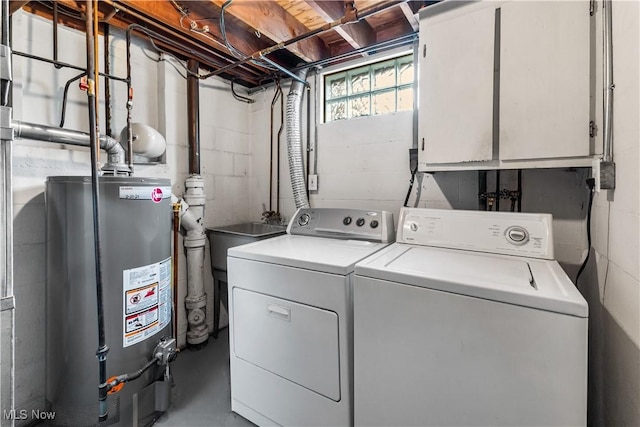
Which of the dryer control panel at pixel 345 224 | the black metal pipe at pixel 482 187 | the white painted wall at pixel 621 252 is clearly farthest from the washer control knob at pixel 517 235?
the dryer control panel at pixel 345 224

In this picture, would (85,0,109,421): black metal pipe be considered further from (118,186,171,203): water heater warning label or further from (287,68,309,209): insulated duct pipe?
(287,68,309,209): insulated duct pipe

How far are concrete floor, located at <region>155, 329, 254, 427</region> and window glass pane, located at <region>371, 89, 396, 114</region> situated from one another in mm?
2170

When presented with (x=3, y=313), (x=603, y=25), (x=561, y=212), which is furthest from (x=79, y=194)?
(x=561, y=212)

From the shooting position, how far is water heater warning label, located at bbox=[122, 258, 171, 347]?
141cm

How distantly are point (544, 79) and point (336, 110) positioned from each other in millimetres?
1456

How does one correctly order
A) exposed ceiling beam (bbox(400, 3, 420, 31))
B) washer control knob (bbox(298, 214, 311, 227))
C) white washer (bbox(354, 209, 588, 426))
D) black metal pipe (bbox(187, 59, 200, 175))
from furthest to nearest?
black metal pipe (bbox(187, 59, 200, 175)) → washer control knob (bbox(298, 214, 311, 227)) → exposed ceiling beam (bbox(400, 3, 420, 31)) → white washer (bbox(354, 209, 588, 426))

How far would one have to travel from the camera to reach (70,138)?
147 cm

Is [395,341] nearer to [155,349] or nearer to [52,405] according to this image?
[155,349]

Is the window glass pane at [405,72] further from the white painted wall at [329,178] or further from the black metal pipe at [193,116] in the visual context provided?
the black metal pipe at [193,116]

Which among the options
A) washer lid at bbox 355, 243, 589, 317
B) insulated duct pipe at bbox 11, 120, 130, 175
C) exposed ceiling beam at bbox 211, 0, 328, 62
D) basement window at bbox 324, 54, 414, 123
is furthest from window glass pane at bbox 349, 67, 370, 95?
insulated duct pipe at bbox 11, 120, 130, 175

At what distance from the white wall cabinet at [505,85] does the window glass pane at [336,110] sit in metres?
0.86

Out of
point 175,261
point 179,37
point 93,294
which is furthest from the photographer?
point 175,261

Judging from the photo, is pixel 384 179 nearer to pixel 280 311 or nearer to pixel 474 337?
pixel 280 311

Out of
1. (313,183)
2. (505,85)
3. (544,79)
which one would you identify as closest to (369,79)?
(313,183)
